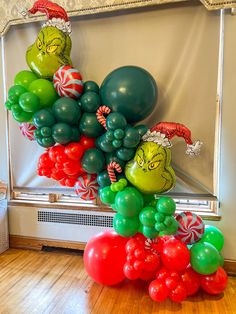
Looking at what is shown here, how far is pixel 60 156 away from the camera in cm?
165

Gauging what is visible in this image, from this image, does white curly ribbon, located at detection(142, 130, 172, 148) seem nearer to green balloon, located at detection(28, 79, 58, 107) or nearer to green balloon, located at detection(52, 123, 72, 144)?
green balloon, located at detection(52, 123, 72, 144)

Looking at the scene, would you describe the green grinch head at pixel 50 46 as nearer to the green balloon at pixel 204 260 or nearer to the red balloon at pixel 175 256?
the red balloon at pixel 175 256

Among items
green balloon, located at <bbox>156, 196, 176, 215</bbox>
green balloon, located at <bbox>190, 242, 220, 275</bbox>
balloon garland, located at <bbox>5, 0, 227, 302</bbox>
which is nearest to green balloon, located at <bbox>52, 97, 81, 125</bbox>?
balloon garland, located at <bbox>5, 0, 227, 302</bbox>

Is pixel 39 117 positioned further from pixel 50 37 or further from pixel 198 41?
pixel 198 41

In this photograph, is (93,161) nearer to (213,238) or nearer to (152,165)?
(152,165)

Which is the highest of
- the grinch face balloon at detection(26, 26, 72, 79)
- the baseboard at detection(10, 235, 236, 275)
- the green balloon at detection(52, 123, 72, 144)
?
the grinch face balloon at detection(26, 26, 72, 79)

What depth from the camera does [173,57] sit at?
1.98m

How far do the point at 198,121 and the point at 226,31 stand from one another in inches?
26.9

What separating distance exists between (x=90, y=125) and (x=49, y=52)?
23.6 inches

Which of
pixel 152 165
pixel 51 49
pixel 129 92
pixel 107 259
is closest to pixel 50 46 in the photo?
pixel 51 49

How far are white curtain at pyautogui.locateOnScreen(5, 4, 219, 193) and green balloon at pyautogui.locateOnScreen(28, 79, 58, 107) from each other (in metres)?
0.55

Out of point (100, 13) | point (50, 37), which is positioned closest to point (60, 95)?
point (50, 37)

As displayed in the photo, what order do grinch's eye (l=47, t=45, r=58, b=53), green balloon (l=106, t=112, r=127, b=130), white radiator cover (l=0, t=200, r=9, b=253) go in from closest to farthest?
1. green balloon (l=106, t=112, r=127, b=130)
2. grinch's eye (l=47, t=45, r=58, b=53)
3. white radiator cover (l=0, t=200, r=9, b=253)

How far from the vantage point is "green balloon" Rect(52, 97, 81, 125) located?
1585 mm
